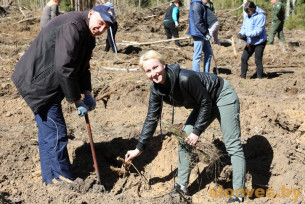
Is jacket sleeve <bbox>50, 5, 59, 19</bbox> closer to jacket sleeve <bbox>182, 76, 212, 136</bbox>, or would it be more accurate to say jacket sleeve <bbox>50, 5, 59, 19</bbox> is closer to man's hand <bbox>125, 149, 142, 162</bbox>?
man's hand <bbox>125, 149, 142, 162</bbox>

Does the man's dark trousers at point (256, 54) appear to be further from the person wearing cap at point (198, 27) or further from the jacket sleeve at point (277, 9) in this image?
the jacket sleeve at point (277, 9)

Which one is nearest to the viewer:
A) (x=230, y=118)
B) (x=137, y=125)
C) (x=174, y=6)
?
(x=230, y=118)

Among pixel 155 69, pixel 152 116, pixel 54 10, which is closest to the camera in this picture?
pixel 155 69

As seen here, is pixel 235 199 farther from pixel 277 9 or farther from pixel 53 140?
pixel 277 9

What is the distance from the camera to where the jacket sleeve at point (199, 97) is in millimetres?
3273

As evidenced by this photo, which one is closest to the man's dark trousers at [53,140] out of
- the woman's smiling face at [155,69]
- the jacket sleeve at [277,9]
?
the woman's smiling face at [155,69]

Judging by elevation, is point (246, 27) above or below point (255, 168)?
above

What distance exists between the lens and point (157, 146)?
4750 mm

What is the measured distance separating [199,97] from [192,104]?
8.3 inches

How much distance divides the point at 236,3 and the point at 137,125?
20.5 meters

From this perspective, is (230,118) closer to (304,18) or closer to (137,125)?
(137,125)

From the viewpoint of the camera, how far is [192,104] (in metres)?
3.53

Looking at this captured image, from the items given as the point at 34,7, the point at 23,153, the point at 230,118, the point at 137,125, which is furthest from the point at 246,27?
the point at 34,7

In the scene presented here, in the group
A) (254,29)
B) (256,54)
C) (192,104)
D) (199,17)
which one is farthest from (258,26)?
(192,104)
